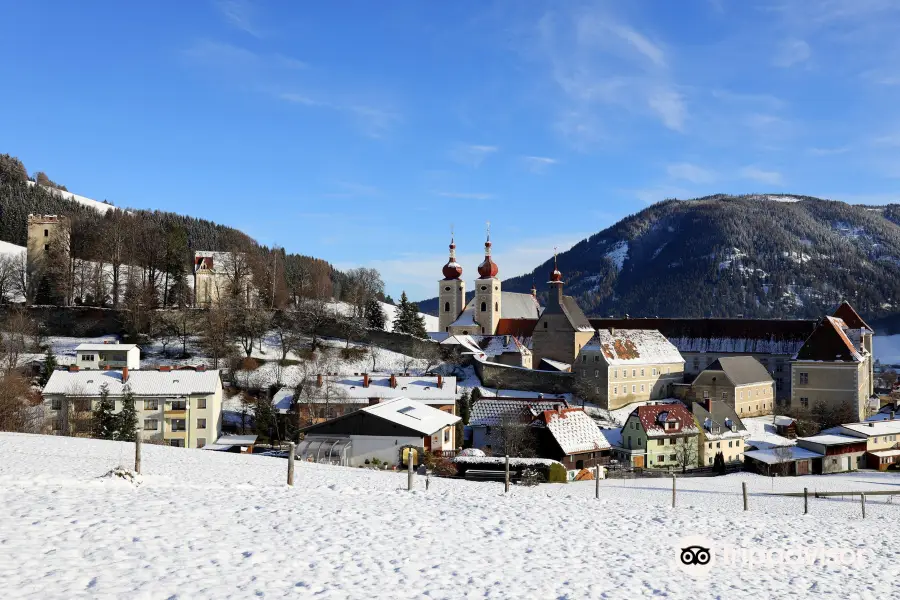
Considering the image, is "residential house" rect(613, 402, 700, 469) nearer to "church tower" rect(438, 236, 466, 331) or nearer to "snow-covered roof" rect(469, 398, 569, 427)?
"snow-covered roof" rect(469, 398, 569, 427)

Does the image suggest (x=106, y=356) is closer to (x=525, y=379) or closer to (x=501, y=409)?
(x=501, y=409)

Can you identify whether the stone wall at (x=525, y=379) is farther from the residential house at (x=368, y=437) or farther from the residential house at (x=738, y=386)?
the residential house at (x=368, y=437)

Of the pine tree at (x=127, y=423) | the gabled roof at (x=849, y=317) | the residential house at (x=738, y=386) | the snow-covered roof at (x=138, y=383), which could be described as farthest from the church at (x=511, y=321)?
the pine tree at (x=127, y=423)

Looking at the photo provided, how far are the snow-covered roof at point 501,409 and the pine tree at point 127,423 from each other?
17618 millimetres

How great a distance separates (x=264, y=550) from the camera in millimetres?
9555

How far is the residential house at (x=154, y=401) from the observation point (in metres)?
38.4

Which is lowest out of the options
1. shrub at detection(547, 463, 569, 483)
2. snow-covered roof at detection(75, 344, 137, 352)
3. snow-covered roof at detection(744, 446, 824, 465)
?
snow-covered roof at detection(744, 446, 824, 465)

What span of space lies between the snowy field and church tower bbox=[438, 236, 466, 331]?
67986 mm

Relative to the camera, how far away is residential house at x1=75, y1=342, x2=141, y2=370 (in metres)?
47.3

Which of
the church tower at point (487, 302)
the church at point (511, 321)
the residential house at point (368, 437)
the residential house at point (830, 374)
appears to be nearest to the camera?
the residential house at point (368, 437)

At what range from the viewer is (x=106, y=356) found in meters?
48.1

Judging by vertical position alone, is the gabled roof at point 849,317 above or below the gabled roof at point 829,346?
above

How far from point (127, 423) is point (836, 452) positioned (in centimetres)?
3881

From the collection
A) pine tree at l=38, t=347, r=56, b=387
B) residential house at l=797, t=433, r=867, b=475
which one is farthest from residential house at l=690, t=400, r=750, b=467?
pine tree at l=38, t=347, r=56, b=387
